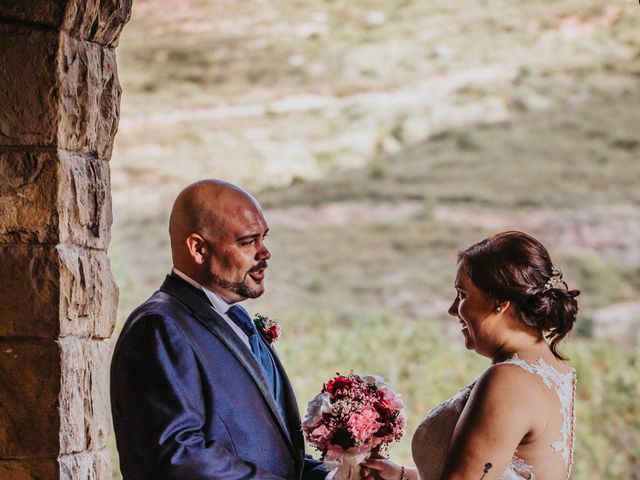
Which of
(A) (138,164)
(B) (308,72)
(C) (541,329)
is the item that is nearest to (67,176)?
(C) (541,329)

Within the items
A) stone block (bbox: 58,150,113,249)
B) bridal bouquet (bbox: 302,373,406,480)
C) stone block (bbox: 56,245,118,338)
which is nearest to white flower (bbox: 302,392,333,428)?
bridal bouquet (bbox: 302,373,406,480)

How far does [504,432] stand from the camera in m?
2.58

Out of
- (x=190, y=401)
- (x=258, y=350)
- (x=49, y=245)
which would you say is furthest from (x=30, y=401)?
(x=258, y=350)

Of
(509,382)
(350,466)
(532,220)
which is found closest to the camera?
(509,382)

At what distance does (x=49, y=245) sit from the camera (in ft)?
9.92

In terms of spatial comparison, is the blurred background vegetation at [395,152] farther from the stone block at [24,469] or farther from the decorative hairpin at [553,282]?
the decorative hairpin at [553,282]

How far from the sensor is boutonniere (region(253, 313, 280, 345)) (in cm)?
324

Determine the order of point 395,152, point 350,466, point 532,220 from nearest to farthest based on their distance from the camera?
point 350,466 < point 532,220 < point 395,152

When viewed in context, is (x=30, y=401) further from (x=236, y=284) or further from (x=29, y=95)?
(x=29, y=95)

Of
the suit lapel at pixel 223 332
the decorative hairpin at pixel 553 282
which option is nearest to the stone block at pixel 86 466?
the suit lapel at pixel 223 332

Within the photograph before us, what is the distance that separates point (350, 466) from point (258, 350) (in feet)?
1.61

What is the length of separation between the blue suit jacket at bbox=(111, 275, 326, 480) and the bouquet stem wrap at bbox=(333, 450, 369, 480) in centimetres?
15

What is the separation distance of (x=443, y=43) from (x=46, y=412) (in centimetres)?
1815

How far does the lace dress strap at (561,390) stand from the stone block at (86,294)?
4.34 feet
